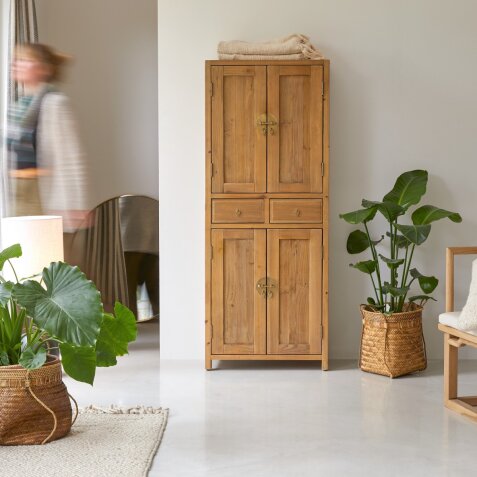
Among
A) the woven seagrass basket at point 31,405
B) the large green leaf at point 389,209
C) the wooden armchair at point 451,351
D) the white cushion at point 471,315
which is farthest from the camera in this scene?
the large green leaf at point 389,209

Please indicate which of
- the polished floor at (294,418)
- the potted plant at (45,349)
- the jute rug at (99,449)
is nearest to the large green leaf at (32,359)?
the potted plant at (45,349)

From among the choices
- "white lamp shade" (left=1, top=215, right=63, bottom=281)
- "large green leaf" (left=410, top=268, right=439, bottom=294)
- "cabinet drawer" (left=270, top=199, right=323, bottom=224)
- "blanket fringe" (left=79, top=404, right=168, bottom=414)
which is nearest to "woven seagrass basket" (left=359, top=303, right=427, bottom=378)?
"large green leaf" (left=410, top=268, right=439, bottom=294)

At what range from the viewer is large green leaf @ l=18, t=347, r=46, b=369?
318 centimetres

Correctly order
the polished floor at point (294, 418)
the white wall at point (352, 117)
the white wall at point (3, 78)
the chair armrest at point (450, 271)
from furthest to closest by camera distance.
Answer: the white wall at point (3, 78), the white wall at point (352, 117), the chair armrest at point (450, 271), the polished floor at point (294, 418)

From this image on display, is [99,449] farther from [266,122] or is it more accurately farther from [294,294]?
[266,122]

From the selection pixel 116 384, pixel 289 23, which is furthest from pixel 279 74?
pixel 116 384

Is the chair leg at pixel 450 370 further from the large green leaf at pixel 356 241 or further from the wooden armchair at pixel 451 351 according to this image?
the large green leaf at pixel 356 241

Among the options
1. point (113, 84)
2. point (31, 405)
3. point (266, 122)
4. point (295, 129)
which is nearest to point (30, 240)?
point (31, 405)

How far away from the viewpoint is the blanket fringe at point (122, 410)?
379 cm

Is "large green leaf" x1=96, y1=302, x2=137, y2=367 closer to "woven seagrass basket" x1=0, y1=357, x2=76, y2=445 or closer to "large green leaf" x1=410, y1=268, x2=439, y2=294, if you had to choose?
"woven seagrass basket" x1=0, y1=357, x2=76, y2=445

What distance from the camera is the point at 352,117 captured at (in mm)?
4926

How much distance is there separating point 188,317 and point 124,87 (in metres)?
1.71

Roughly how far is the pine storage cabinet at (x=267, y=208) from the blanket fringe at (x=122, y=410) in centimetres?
85

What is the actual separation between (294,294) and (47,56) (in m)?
2.38
